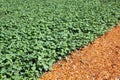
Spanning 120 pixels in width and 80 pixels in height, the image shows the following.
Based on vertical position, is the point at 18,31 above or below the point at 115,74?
above

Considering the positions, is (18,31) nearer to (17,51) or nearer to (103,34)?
(17,51)

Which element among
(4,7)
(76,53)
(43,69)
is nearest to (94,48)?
(76,53)

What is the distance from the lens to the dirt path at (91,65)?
6766mm

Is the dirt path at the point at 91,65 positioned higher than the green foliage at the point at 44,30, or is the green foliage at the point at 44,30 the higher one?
the green foliage at the point at 44,30

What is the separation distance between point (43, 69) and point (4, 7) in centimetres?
719

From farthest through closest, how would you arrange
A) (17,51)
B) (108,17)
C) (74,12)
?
(74,12), (108,17), (17,51)

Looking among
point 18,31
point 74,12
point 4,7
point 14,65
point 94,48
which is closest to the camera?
point 14,65

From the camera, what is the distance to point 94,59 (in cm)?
751

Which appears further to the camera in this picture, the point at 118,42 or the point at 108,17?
the point at 108,17

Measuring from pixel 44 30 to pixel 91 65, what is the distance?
2497 millimetres

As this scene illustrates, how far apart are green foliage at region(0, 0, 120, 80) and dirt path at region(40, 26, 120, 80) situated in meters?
0.22

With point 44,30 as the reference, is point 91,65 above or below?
below

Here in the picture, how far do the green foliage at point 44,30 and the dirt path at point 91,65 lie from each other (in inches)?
8.6

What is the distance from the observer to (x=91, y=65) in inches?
284
